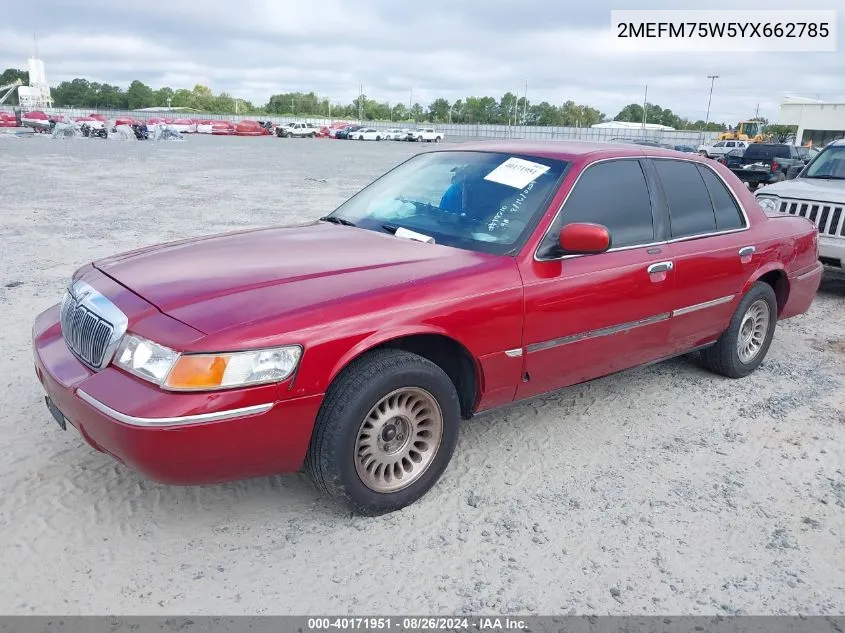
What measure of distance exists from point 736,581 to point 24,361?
14.7 ft

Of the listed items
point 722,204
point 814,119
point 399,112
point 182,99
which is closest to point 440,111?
point 399,112

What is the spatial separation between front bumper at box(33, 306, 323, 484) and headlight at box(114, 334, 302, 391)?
3 cm

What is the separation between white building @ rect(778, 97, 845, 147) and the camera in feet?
193

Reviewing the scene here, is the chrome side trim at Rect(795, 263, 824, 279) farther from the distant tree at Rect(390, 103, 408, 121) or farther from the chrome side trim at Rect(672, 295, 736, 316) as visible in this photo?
the distant tree at Rect(390, 103, 408, 121)

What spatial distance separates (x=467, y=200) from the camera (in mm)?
3721

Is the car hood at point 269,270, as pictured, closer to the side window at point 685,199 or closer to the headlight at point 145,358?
the headlight at point 145,358

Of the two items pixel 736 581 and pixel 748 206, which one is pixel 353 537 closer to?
pixel 736 581

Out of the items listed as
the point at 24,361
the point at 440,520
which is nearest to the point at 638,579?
the point at 440,520

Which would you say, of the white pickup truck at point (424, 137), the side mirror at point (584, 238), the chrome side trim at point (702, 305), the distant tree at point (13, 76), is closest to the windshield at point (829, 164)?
the chrome side trim at point (702, 305)

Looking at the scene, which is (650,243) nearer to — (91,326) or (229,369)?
(229,369)

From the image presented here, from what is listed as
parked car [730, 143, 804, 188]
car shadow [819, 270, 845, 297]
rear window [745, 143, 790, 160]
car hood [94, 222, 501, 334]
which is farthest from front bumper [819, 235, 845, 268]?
rear window [745, 143, 790, 160]

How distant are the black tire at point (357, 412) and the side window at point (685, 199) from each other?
2043 millimetres

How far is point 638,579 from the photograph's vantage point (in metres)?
2.67

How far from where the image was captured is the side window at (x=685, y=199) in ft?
13.5
